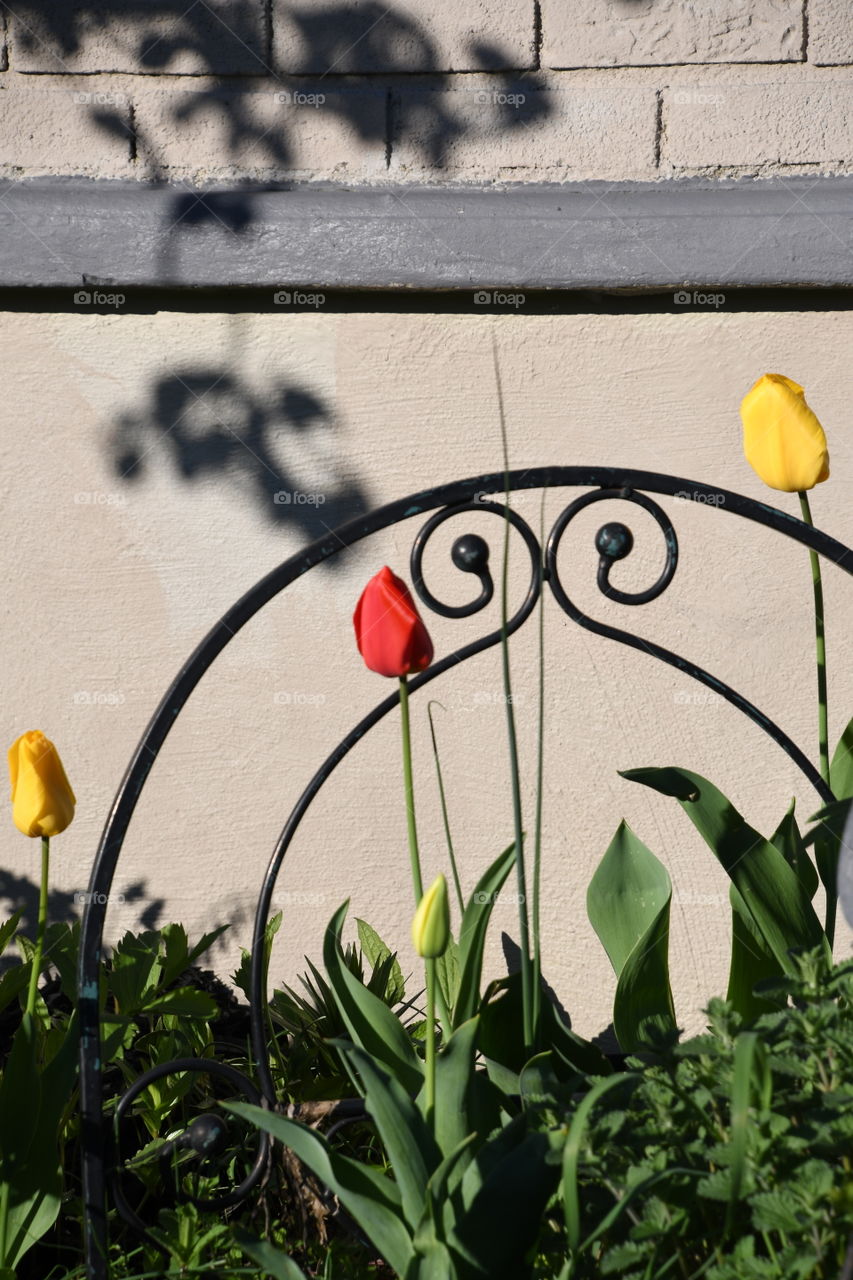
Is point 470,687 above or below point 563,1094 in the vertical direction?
above

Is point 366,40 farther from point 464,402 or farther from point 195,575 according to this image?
point 195,575

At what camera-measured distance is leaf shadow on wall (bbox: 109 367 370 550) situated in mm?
2252

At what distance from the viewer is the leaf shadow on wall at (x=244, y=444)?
225 cm

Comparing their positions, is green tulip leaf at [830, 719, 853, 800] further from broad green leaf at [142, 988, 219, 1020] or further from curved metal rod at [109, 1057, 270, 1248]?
broad green leaf at [142, 988, 219, 1020]

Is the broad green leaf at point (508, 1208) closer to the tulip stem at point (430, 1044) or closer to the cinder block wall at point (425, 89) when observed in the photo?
the tulip stem at point (430, 1044)

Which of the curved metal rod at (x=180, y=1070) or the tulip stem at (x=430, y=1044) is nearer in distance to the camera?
the tulip stem at (x=430, y=1044)

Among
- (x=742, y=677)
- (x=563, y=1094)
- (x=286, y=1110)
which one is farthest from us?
(x=742, y=677)

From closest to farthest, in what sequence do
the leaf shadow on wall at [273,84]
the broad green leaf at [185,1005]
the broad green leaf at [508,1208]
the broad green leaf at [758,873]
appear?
1. the broad green leaf at [508,1208]
2. the broad green leaf at [758,873]
3. the broad green leaf at [185,1005]
4. the leaf shadow on wall at [273,84]

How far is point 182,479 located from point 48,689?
53 cm

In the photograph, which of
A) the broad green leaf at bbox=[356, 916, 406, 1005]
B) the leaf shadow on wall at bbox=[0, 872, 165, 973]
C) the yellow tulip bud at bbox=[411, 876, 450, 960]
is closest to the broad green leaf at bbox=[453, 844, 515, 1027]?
the yellow tulip bud at bbox=[411, 876, 450, 960]

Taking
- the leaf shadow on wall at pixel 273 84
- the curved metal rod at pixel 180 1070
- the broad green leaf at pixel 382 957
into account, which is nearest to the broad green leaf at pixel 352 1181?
the curved metal rod at pixel 180 1070

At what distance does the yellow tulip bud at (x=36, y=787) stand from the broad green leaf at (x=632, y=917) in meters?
0.74

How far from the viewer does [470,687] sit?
2.28 metres

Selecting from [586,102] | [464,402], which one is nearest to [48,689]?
[464,402]
